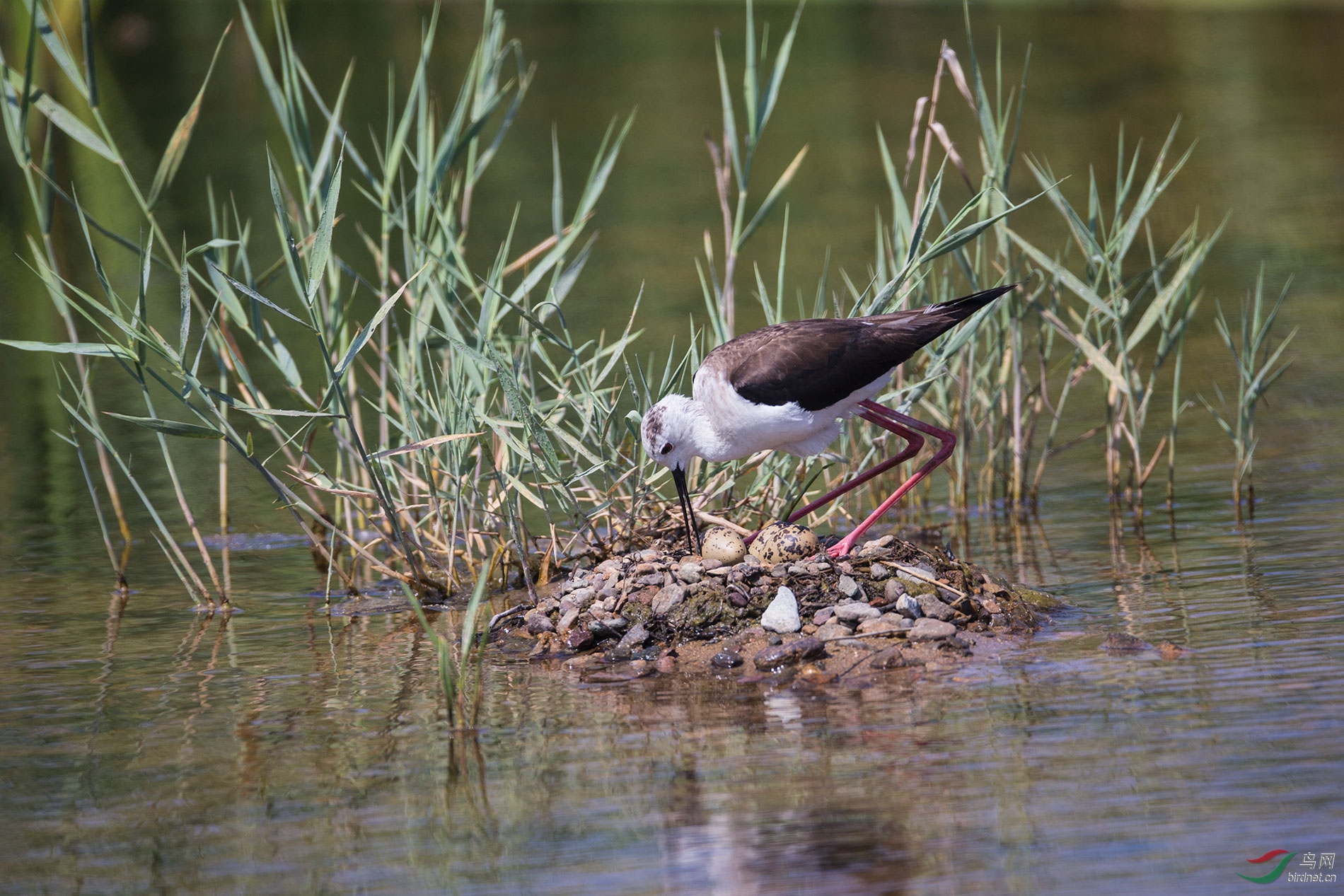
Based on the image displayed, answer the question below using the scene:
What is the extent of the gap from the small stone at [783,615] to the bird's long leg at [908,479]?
374 millimetres

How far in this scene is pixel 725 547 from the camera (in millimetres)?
6496

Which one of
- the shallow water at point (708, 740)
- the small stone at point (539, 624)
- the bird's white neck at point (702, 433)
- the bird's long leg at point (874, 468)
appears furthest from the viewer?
the bird's long leg at point (874, 468)

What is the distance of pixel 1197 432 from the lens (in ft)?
33.4

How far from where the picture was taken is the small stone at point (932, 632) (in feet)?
20.2

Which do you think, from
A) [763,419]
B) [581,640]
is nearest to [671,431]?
[763,419]

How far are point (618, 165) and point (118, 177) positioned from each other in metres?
7.57

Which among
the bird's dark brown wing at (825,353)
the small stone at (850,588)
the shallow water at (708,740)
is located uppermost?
the bird's dark brown wing at (825,353)

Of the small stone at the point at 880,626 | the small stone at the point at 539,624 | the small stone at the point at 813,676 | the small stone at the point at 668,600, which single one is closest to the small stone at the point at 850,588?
the small stone at the point at 880,626

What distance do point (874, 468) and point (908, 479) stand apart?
7.1 inches

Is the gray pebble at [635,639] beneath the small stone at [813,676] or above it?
above

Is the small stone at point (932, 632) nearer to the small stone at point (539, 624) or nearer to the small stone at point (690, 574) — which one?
the small stone at point (690, 574)

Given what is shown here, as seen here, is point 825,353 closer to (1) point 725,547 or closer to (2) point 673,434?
(2) point 673,434

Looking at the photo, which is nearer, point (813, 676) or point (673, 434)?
point (813, 676)

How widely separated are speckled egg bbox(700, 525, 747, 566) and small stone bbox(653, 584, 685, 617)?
228 mm
